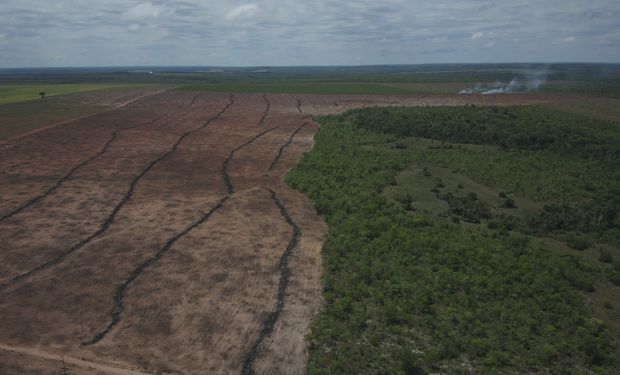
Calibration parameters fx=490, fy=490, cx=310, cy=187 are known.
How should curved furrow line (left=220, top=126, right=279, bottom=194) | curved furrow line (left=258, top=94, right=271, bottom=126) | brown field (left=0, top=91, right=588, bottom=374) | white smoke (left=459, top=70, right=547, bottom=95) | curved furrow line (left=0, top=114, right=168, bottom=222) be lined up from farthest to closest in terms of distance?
white smoke (left=459, top=70, right=547, bottom=95) → curved furrow line (left=258, top=94, right=271, bottom=126) → curved furrow line (left=220, top=126, right=279, bottom=194) → curved furrow line (left=0, top=114, right=168, bottom=222) → brown field (left=0, top=91, right=588, bottom=374)

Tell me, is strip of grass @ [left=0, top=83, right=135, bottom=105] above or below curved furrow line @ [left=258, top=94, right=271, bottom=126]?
above

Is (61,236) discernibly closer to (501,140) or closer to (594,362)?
(594,362)

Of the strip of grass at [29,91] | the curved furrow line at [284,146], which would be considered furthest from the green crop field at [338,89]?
the curved furrow line at [284,146]

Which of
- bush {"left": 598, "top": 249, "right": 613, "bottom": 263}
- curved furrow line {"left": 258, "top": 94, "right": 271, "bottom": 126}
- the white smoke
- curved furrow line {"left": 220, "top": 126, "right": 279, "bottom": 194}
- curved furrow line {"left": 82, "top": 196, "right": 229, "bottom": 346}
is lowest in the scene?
bush {"left": 598, "top": 249, "right": 613, "bottom": 263}

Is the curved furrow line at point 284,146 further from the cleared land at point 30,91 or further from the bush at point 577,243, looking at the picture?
the cleared land at point 30,91

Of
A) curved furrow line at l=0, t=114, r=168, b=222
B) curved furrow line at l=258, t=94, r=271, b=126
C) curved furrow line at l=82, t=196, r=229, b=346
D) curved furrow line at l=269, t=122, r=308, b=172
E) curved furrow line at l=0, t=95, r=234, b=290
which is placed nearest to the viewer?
curved furrow line at l=82, t=196, r=229, b=346

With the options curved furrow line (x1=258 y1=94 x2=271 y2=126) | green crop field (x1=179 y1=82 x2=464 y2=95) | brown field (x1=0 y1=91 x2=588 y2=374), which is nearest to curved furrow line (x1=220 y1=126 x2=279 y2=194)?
brown field (x1=0 y1=91 x2=588 y2=374)

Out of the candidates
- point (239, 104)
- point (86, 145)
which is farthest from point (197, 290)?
point (239, 104)

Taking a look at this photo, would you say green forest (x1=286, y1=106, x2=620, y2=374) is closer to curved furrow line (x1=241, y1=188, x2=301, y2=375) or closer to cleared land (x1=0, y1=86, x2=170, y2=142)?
curved furrow line (x1=241, y1=188, x2=301, y2=375)
